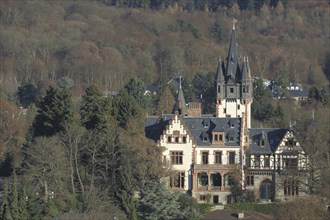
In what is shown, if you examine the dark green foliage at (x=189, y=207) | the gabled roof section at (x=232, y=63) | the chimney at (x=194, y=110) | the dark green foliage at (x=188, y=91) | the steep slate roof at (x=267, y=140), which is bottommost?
the dark green foliage at (x=189, y=207)

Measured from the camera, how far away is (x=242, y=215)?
214 ft

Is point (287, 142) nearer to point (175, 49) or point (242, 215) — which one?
point (242, 215)

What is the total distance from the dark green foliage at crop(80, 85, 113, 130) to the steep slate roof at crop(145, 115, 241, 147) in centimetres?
214

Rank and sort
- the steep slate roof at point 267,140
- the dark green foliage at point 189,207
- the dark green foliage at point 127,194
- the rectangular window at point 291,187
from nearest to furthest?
the dark green foliage at point 189,207 < the dark green foliage at point 127,194 < the rectangular window at point 291,187 < the steep slate roof at point 267,140

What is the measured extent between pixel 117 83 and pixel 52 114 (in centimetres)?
4559

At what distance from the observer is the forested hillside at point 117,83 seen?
65750 millimetres

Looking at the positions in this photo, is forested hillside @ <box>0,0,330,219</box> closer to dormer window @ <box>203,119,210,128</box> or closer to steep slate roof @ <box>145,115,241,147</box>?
steep slate roof @ <box>145,115,241,147</box>

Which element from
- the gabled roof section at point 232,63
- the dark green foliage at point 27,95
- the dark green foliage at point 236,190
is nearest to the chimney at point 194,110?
the gabled roof section at point 232,63

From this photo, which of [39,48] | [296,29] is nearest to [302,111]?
[39,48]

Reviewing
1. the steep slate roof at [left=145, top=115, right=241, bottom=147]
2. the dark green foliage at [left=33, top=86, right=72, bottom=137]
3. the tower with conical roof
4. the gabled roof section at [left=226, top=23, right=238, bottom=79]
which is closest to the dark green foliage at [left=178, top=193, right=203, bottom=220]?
the steep slate roof at [left=145, top=115, right=241, bottom=147]

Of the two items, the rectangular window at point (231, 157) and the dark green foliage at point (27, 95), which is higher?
the dark green foliage at point (27, 95)

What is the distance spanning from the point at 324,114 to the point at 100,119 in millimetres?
11096

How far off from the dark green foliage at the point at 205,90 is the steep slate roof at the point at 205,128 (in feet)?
60.1

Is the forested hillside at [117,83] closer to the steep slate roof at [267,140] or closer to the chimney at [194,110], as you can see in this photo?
the steep slate roof at [267,140]
